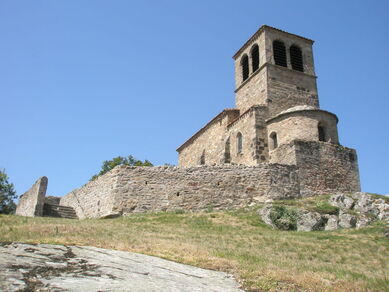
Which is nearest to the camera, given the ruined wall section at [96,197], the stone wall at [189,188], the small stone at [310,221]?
the small stone at [310,221]

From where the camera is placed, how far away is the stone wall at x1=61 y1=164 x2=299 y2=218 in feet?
65.6

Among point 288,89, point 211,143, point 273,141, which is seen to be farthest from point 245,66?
point 273,141

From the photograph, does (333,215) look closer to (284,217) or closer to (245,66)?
(284,217)

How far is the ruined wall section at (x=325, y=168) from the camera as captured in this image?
22312 millimetres

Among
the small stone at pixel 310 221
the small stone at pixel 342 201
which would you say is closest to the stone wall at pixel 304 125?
the small stone at pixel 342 201

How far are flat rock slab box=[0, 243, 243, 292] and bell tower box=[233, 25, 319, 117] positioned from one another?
2029 cm

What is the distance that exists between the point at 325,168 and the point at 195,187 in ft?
26.6

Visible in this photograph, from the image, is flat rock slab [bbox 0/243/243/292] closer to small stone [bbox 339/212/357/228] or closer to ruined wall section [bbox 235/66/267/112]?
small stone [bbox 339/212/357/228]

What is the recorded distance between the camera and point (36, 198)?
23.6 meters

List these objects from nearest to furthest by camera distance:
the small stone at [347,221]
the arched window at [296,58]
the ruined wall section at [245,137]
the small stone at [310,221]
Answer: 1. the small stone at [310,221]
2. the small stone at [347,221]
3. the ruined wall section at [245,137]
4. the arched window at [296,58]

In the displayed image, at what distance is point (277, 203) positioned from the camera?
767 inches

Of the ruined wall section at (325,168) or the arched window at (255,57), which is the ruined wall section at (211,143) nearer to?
the arched window at (255,57)

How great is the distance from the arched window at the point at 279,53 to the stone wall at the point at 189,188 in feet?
39.6

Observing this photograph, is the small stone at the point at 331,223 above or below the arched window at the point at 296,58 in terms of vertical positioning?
below
